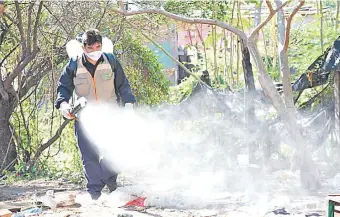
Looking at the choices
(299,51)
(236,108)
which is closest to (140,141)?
(236,108)

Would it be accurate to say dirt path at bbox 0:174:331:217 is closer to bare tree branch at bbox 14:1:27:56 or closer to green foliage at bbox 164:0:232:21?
bare tree branch at bbox 14:1:27:56

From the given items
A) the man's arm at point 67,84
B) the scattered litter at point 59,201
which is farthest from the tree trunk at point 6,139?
the man's arm at point 67,84

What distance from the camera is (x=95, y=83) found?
5.33 metres

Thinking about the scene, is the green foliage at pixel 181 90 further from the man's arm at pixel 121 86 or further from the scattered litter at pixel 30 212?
the man's arm at pixel 121 86

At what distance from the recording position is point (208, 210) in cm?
607

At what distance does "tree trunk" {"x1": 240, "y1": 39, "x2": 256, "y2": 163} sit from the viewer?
7.31 m

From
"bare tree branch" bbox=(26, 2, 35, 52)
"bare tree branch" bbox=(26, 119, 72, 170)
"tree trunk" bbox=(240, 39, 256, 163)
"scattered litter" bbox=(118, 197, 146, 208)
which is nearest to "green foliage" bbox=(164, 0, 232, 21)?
"tree trunk" bbox=(240, 39, 256, 163)

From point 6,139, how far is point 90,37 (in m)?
4.59

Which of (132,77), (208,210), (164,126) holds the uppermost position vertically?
(132,77)

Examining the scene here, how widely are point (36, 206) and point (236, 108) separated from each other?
9.81ft

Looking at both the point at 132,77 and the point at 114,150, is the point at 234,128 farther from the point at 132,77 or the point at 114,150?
the point at 114,150

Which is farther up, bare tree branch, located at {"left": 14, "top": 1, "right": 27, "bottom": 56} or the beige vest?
bare tree branch, located at {"left": 14, "top": 1, "right": 27, "bottom": 56}

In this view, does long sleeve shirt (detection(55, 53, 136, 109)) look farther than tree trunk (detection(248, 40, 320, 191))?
No

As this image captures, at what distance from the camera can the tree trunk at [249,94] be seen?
7.31 m
